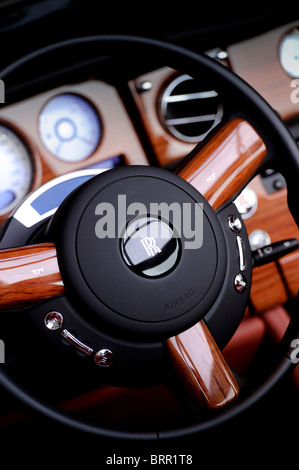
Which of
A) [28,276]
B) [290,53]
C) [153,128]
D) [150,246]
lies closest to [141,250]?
[150,246]

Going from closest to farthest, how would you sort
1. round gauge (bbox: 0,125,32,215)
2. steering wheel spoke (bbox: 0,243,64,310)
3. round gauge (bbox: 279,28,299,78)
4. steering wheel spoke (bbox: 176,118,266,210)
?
1. steering wheel spoke (bbox: 0,243,64,310)
2. steering wheel spoke (bbox: 176,118,266,210)
3. round gauge (bbox: 0,125,32,215)
4. round gauge (bbox: 279,28,299,78)

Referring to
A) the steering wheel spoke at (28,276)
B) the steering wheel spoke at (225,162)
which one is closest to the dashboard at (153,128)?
the steering wheel spoke at (225,162)

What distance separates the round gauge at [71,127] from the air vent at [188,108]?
6.7 inches

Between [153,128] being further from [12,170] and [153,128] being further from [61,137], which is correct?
[12,170]

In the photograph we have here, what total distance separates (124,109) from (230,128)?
387 millimetres

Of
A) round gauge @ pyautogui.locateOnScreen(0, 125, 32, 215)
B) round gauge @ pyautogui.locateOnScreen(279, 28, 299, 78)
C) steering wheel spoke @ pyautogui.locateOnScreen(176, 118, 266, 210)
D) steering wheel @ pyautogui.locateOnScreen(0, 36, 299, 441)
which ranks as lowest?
steering wheel @ pyautogui.locateOnScreen(0, 36, 299, 441)

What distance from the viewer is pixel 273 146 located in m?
0.87

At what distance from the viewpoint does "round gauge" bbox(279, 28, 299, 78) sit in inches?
48.3

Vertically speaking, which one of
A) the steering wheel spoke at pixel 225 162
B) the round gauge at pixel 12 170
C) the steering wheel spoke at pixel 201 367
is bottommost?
the steering wheel spoke at pixel 201 367

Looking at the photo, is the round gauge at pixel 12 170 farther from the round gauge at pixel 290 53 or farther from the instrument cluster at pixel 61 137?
the round gauge at pixel 290 53

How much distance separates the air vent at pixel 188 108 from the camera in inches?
46.5

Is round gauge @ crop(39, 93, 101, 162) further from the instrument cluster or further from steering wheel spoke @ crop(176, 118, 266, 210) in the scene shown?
steering wheel spoke @ crop(176, 118, 266, 210)

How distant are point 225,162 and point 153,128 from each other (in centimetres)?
38

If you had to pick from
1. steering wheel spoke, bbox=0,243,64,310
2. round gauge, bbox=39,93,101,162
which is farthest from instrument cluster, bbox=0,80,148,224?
steering wheel spoke, bbox=0,243,64,310
